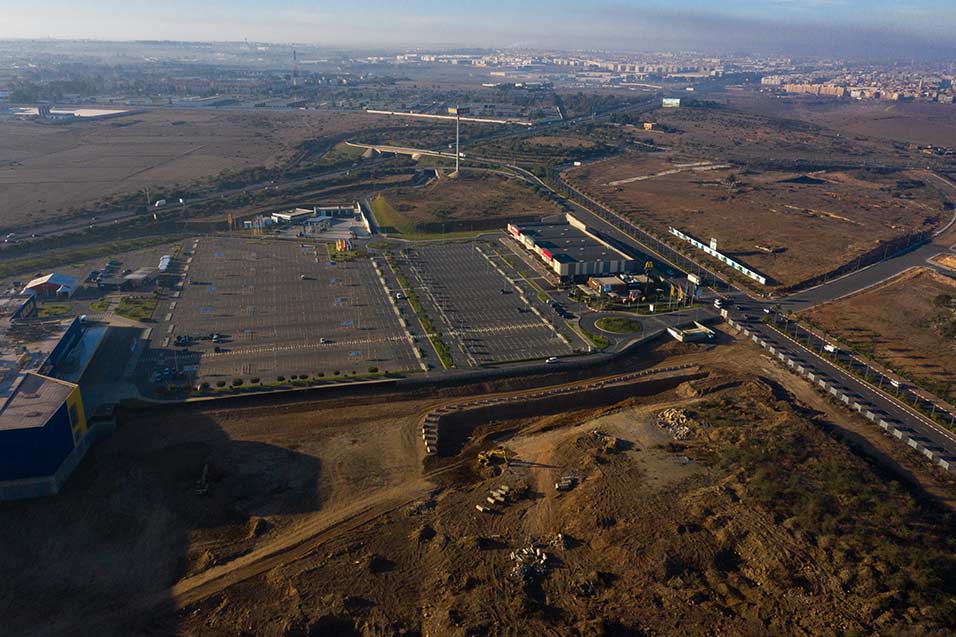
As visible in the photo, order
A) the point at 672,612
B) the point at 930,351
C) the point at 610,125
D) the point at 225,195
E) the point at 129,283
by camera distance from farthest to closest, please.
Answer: the point at 610,125 → the point at 225,195 → the point at 129,283 → the point at 930,351 → the point at 672,612

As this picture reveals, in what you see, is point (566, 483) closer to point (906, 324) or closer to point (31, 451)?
point (31, 451)

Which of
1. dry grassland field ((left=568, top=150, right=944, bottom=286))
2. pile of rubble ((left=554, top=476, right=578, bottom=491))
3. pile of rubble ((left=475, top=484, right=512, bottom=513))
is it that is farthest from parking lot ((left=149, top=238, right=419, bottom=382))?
dry grassland field ((left=568, top=150, right=944, bottom=286))

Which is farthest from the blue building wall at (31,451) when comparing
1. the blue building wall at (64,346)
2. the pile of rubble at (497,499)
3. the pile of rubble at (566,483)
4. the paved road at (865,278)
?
the paved road at (865,278)

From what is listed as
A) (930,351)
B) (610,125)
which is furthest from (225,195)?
(610,125)

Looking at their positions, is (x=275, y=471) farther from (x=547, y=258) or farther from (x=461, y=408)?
(x=547, y=258)

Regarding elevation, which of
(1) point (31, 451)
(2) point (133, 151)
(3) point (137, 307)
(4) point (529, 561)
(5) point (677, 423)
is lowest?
(5) point (677, 423)

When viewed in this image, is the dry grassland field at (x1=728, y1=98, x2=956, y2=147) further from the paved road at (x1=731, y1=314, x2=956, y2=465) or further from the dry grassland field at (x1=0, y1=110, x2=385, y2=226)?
the paved road at (x1=731, y1=314, x2=956, y2=465)

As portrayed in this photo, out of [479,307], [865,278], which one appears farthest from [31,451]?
[865,278]
